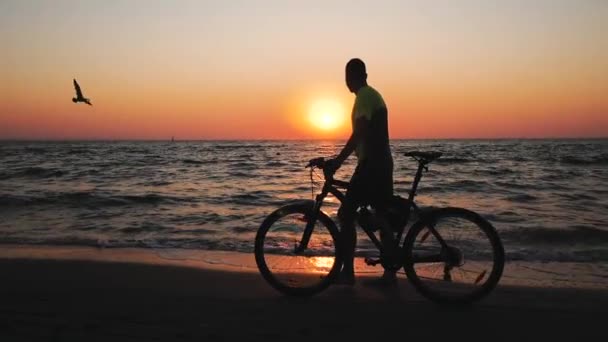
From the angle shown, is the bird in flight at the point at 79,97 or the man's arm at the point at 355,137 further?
the bird in flight at the point at 79,97

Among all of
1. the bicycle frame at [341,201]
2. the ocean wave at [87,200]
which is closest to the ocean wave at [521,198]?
the ocean wave at [87,200]

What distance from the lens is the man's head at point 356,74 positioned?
4172mm

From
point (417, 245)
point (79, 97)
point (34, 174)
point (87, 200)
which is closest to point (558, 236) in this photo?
point (417, 245)

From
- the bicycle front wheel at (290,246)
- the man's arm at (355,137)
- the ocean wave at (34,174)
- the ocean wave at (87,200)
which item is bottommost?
the ocean wave at (34,174)

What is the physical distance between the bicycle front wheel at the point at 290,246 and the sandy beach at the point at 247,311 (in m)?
0.13

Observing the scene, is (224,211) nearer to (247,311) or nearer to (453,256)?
(247,311)

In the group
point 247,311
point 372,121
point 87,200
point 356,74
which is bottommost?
point 87,200

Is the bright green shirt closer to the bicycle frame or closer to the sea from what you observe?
the bicycle frame

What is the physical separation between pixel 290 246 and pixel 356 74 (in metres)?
1.80

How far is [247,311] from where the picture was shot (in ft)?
12.3

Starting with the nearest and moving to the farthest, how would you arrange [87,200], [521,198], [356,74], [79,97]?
1. [356,74]
2. [87,200]
3. [521,198]
4. [79,97]

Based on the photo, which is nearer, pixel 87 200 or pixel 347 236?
pixel 347 236

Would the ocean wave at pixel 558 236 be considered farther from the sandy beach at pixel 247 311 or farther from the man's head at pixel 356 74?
the man's head at pixel 356 74

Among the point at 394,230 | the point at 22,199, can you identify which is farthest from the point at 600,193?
the point at 22,199
